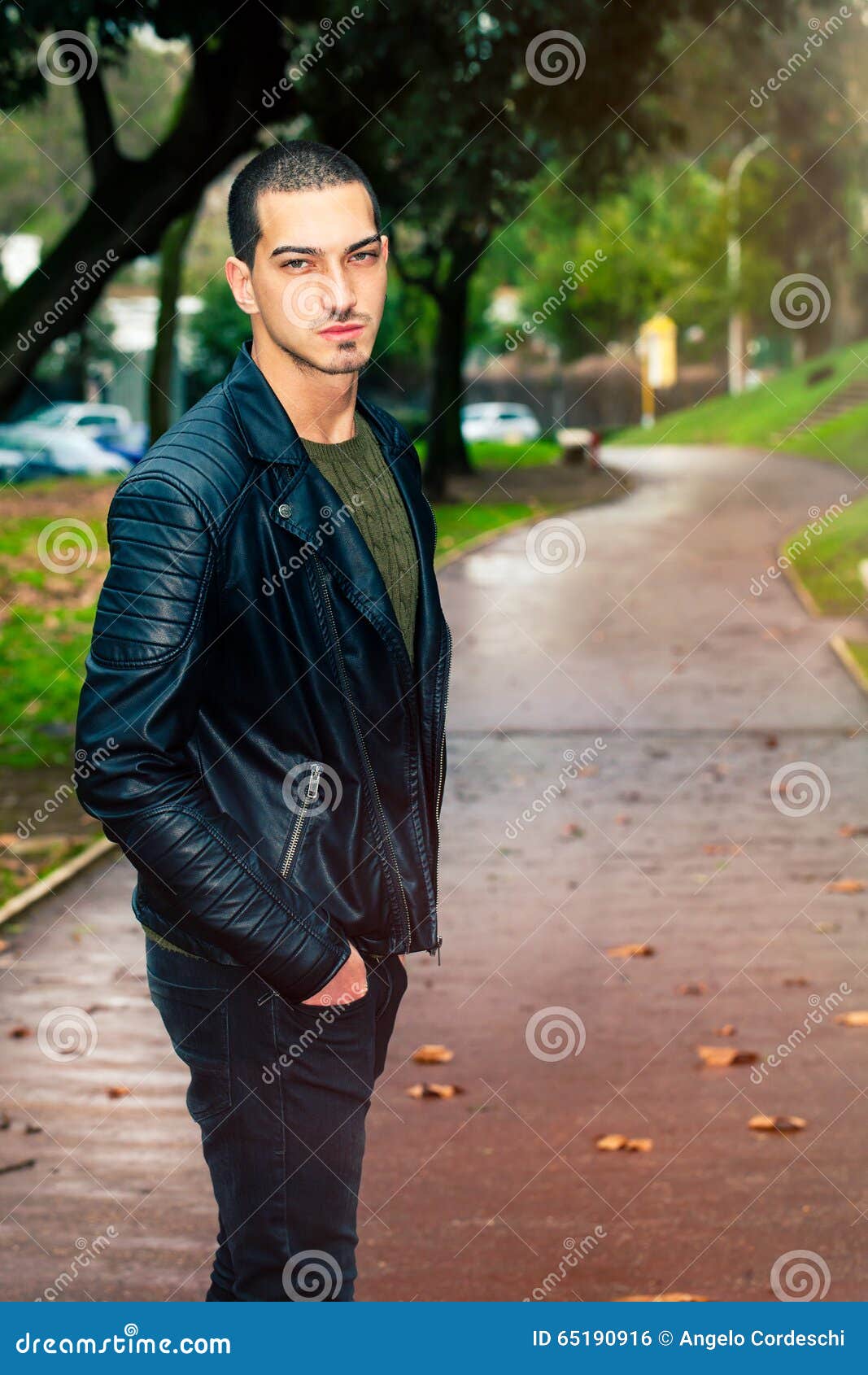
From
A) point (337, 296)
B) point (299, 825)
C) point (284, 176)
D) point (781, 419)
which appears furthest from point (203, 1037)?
point (781, 419)

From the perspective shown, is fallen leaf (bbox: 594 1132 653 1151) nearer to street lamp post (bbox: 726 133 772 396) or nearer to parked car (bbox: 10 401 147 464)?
parked car (bbox: 10 401 147 464)

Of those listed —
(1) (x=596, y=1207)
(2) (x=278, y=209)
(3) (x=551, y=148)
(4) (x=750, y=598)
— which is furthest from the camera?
(4) (x=750, y=598)

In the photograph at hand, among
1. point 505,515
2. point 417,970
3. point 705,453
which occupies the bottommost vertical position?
point 417,970

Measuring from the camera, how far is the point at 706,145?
41.7 metres

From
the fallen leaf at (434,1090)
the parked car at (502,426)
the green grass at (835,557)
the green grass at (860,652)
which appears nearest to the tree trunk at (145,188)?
the green grass at (860,652)

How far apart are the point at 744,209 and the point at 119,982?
151 ft

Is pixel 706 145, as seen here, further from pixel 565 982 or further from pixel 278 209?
pixel 278 209

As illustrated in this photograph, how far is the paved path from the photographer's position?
463cm

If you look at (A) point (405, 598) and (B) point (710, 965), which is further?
(B) point (710, 965)

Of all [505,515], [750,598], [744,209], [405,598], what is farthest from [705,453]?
[405,598]

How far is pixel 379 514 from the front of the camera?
107 inches

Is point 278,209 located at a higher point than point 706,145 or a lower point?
lower

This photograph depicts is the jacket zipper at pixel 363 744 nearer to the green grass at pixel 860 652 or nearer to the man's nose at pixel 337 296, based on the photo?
the man's nose at pixel 337 296

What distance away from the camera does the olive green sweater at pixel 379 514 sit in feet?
8.81
